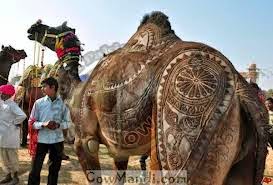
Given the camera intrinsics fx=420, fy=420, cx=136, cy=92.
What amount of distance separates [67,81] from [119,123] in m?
2.12

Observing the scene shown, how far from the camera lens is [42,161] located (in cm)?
526

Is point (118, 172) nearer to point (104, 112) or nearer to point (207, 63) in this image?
point (104, 112)

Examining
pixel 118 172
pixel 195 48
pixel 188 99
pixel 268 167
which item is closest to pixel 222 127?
pixel 188 99

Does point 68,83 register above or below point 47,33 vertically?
below

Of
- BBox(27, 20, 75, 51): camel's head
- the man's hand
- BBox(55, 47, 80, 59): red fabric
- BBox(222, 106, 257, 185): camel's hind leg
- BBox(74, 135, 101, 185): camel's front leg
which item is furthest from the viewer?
BBox(27, 20, 75, 51): camel's head

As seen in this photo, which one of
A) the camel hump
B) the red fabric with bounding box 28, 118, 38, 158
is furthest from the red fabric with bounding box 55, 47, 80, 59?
the camel hump

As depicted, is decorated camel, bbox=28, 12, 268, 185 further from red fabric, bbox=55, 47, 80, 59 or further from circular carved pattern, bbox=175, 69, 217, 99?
red fabric, bbox=55, 47, 80, 59

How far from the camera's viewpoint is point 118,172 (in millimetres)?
5422

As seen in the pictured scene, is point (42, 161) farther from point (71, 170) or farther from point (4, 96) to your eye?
point (71, 170)

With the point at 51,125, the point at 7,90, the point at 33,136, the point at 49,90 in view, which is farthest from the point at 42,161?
Result: the point at 7,90

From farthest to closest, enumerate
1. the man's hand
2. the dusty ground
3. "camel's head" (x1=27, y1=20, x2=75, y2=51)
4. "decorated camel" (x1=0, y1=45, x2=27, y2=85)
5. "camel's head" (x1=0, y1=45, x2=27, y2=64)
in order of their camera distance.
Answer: "camel's head" (x1=0, y1=45, x2=27, y2=64)
"decorated camel" (x1=0, y1=45, x2=27, y2=85)
the dusty ground
"camel's head" (x1=27, y1=20, x2=75, y2=51)
the man's hand

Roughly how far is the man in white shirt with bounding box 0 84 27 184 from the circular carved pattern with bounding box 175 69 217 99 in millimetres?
3824

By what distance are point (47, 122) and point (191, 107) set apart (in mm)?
2503

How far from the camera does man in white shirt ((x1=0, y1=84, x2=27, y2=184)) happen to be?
632cm
